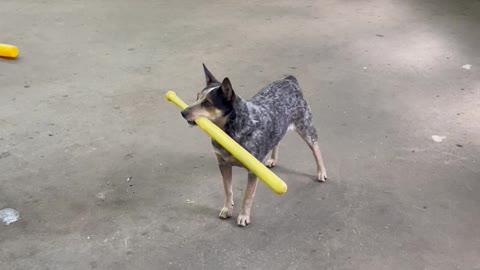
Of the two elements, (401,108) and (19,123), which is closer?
(19,123)

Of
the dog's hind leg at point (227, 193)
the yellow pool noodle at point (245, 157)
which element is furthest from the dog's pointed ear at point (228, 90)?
the dog's hind leg at point (227, 193)

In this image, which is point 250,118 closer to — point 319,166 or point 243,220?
point 243,220

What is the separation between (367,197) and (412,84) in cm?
174

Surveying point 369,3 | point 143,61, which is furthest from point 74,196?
point 369,3

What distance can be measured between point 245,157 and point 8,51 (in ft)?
10.4

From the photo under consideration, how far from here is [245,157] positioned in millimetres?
1966

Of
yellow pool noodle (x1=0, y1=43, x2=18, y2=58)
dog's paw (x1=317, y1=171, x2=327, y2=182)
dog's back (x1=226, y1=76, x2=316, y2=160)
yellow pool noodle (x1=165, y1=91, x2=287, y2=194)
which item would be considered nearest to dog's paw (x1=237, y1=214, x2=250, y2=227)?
dog's back (x1=226, y1=76, x2=316, y2=160)

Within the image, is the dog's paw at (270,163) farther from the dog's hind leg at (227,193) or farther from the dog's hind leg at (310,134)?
the dog's hind leg at (227,193)

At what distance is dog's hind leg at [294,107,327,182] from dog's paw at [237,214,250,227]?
1.86ft

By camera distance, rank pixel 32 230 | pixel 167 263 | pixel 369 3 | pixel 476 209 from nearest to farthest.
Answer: pixel 167 263 < pixel 32 230 < pixel 476 209 < pixel 369 3

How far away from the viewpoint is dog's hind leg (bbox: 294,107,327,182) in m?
2.56

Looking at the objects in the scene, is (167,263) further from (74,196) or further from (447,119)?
(447,119)

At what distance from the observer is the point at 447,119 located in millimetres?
3346

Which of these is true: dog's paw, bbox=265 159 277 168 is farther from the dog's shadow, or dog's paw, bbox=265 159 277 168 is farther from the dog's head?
the dog's head
